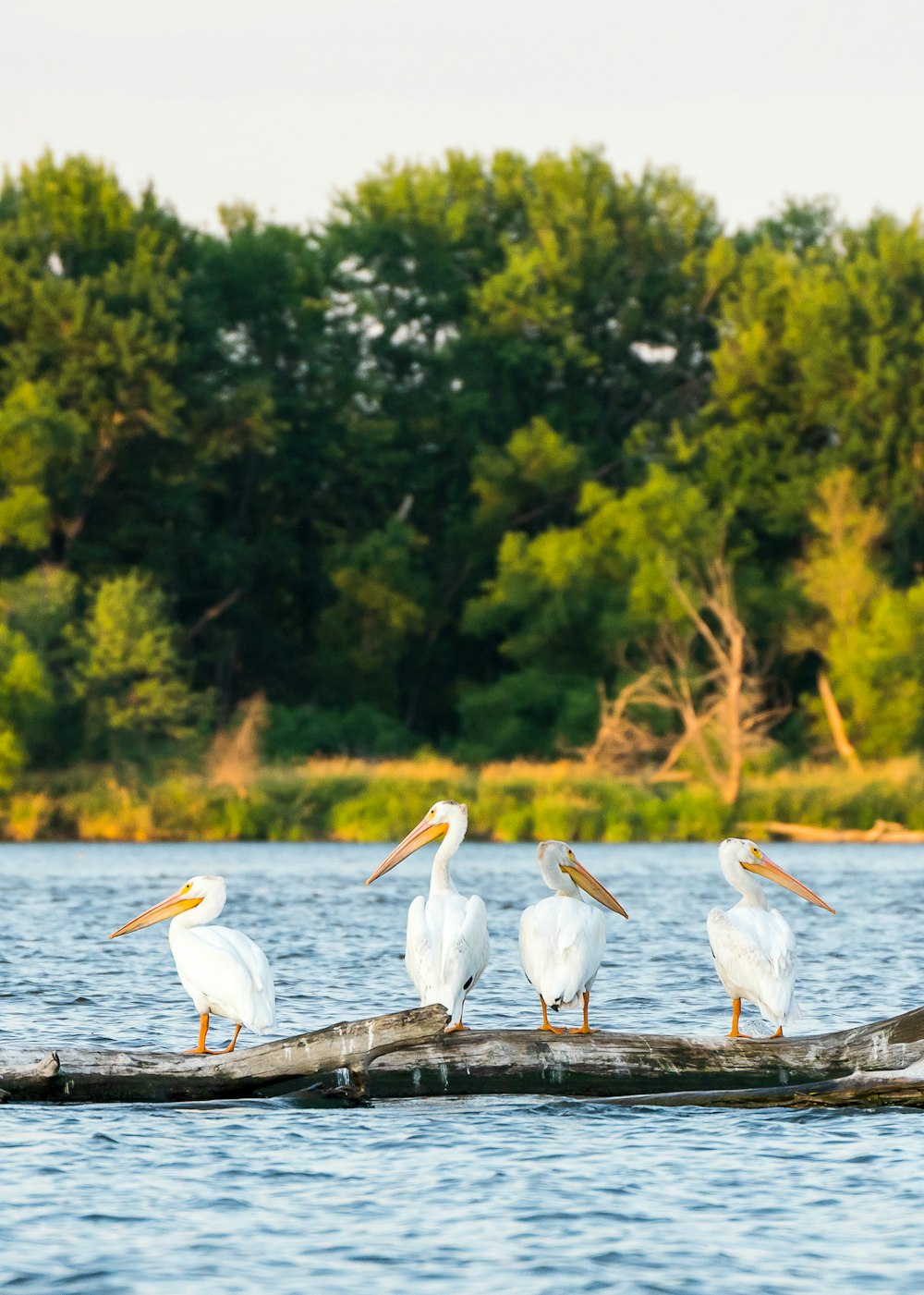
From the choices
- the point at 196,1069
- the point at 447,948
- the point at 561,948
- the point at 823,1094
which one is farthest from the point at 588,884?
the point at 196,1069

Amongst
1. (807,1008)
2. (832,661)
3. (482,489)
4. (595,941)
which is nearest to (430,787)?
(832,661)

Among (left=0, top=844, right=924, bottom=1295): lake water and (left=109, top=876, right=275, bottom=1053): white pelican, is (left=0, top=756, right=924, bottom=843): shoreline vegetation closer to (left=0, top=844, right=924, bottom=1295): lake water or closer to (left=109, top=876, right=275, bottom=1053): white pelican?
(left=0, top=844, right=924, bottom=1295): lake water

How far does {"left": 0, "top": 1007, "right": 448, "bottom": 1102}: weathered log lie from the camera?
1084 cm

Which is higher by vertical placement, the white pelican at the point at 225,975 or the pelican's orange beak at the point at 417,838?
the pelican's orange beak at the point at 417,838

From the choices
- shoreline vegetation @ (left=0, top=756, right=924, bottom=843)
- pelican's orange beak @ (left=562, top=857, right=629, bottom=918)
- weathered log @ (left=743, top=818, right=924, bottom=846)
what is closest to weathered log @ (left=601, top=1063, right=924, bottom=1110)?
pelican's orange beak @ (left=562, top=857, right=629, bottom=918)

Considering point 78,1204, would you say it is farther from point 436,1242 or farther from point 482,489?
point 482,489

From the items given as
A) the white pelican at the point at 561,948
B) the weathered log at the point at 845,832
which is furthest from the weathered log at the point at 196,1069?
the weathered log at the point at 845,832

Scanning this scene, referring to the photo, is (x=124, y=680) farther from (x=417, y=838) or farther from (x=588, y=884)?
(x=588, y=884)

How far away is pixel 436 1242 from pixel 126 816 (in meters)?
32.1

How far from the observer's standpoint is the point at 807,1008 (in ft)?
53.1

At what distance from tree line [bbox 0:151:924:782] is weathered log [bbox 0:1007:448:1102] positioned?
110 ft

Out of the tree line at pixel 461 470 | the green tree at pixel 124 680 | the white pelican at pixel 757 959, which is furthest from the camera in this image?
the tree line at pixel 461 470

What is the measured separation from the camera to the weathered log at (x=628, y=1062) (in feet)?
35.9

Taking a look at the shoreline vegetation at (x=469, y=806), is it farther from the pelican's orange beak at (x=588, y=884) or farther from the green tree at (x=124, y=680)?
the pelican's orange beak at (x=588, y=884)
